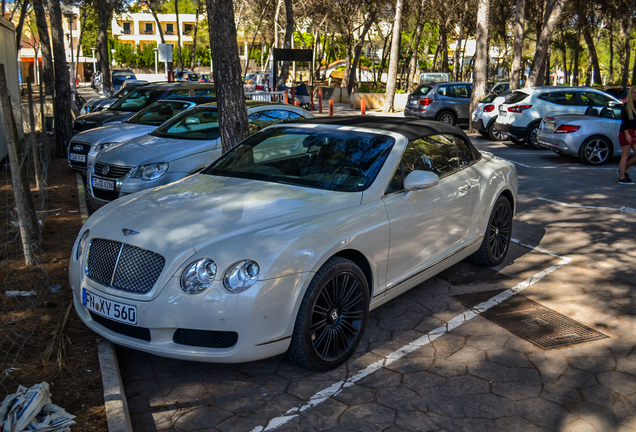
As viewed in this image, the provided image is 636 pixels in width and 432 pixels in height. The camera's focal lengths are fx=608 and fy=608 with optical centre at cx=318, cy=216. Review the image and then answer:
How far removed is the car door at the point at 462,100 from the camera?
2122 centimetres

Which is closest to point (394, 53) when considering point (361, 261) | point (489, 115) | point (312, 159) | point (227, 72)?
point (489, 115)

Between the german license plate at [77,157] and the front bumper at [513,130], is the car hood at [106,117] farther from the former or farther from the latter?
the front bumper at [513,130]

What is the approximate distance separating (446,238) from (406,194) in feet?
2.52

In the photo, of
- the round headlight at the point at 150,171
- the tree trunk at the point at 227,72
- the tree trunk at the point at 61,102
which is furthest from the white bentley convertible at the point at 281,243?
the tree trunk at the point at 61,102

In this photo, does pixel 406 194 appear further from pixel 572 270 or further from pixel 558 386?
pixel 572 270

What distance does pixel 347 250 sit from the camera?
4168 mm

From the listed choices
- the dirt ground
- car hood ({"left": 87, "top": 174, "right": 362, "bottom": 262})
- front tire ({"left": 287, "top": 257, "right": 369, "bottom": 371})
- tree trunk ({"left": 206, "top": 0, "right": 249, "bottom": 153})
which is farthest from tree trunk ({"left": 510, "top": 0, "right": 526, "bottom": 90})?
front tire ({"left": 287, "top": 257, "right": 369, "bottom": 371})

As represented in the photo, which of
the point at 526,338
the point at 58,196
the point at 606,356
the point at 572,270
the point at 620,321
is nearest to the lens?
the point at 606,356

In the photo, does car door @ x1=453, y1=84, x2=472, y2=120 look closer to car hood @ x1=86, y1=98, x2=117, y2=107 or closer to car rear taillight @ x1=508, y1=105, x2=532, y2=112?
car rear taillight @ x1=508, y1=105, x2=532, y2=112

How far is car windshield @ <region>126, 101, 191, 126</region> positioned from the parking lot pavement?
6650mm

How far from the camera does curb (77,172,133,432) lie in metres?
3.33

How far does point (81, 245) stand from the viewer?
4.31 metres

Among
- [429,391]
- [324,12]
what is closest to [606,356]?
[429,391]

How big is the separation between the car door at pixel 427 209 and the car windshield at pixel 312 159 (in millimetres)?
247
